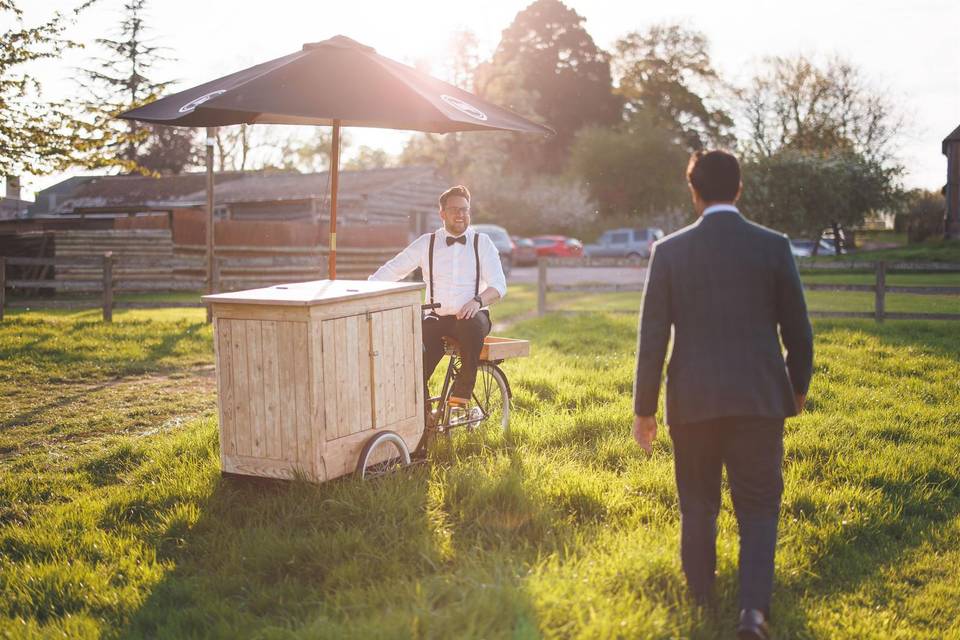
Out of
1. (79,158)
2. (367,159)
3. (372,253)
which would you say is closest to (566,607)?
(79,158)

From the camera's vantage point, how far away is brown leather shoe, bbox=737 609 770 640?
3.30 m

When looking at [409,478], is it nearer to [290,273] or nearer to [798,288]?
[798,288]

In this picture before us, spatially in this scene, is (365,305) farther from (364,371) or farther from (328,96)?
(328,96)

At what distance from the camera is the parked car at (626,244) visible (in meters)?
38.6

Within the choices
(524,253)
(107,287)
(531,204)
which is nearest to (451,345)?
(107,287)

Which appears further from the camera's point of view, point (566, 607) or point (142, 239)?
point (142, 239)

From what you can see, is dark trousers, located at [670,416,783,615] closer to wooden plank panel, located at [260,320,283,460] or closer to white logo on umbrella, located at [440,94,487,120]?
wooden plank panel, located at [260,320,283,460]

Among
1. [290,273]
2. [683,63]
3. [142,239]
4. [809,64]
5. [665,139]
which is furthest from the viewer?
[683,63]

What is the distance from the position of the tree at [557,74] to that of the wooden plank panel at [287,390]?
185 feet

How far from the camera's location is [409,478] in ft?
16.6

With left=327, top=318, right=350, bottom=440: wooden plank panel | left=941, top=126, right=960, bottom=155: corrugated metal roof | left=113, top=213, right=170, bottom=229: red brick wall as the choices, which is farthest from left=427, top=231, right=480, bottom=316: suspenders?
left=941, top=126, right=960, bottom=155: corrugated metal roof

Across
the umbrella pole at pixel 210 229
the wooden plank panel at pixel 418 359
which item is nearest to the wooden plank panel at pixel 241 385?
the wooden plank panel at pixel 418 359

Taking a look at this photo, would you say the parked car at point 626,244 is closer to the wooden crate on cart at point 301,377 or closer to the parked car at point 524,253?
the parked car at point 524,253

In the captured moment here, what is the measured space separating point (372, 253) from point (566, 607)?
2446cm
